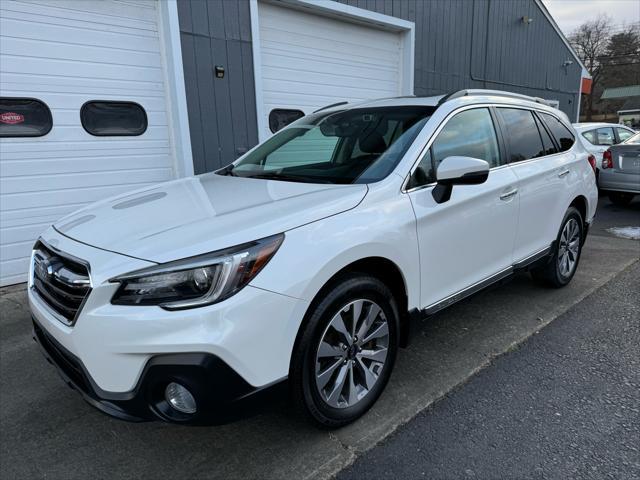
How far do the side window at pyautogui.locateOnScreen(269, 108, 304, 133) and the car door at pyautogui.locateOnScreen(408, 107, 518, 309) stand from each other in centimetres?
413

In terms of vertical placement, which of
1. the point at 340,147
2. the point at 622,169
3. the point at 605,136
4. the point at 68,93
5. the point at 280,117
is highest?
the point at 68,93

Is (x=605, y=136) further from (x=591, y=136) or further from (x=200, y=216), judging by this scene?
(x=200, y=216)

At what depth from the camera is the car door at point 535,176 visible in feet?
11.4

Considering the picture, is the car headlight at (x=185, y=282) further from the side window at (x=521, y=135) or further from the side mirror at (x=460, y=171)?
the side window at (x=521, y=135)

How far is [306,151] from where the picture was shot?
3.27m

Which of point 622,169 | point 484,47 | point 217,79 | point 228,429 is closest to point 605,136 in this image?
point 622,169

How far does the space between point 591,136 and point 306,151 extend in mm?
9114

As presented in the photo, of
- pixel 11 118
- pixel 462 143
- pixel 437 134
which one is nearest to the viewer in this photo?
pixel 437 134

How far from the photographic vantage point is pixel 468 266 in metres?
2.98

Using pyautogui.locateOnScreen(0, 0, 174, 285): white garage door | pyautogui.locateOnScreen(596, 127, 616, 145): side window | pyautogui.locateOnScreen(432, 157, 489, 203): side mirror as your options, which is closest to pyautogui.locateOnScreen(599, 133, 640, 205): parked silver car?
pyautogui.locateOnScreen(596, 127, 616, 145): side window

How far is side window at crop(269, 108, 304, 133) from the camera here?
22.6 feet

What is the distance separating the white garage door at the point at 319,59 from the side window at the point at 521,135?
385cm

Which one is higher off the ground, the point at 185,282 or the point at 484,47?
the point at 484,47

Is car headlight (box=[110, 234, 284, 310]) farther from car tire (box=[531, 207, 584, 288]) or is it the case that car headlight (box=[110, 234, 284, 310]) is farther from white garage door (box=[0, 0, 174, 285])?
white garage door (box=[0, 0, 174, 285])
